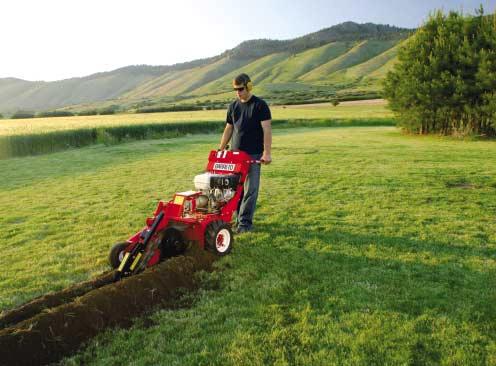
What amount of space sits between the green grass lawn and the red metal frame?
63cm

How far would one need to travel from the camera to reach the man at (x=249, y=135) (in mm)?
7473

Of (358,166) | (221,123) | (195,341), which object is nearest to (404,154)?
(358,166)

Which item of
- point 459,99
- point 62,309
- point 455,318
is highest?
point 459,99

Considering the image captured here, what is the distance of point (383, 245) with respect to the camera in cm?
708

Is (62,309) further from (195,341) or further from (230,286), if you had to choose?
(230,286)

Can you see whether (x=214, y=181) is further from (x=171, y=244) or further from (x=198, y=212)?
(x=171, y=244)

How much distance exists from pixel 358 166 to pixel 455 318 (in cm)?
1192

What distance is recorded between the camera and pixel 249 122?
761 cm

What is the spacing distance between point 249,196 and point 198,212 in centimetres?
124

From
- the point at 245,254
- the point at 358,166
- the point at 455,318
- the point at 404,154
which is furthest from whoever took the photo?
the point at 404,154

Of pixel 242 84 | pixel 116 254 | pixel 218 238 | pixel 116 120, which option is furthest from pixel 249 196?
pixel 116 120

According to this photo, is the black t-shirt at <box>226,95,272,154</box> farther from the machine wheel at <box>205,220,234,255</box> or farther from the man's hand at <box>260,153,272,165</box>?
the machine wheel at <box>205,220,234,255</box>

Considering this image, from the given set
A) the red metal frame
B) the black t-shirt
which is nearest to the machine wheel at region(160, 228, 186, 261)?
the red metal frame

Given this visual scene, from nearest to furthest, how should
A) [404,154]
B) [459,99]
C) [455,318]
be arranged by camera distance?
1. [455,318]
2. [404,154]
3. [459,99]
